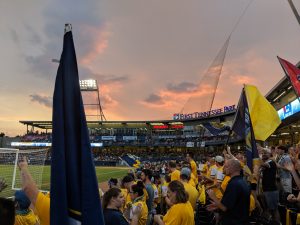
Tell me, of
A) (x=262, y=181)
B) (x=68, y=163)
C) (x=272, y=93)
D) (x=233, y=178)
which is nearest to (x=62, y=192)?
(x=68, y=163)

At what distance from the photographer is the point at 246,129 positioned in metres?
A: 8.58

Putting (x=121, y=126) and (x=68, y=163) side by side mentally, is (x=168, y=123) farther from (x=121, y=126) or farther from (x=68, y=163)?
(x=68, y=163)

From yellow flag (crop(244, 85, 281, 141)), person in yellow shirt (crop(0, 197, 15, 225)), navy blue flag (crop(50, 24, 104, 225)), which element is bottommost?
person in yellow shirt (crop(0, 197, 15, 225))

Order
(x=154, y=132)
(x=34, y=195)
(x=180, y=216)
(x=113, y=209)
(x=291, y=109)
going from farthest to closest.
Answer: (x=154, y=132) → (x=291, y=109) → (x=180, y=216) → (x=113, y=209) → (x=34, y=195)

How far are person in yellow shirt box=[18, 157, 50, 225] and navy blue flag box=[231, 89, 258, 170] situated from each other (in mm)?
5557

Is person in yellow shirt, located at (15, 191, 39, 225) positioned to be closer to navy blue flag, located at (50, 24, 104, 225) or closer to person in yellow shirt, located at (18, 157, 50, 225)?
person in yellow shirt, located at (18, 157, 50, 225)

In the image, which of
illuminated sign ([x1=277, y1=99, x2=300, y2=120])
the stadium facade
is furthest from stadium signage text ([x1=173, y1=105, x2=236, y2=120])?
illuminated sign ([x1=277, y1=99, x2=300, y2=120])

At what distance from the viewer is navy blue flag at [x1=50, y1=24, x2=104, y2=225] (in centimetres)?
239

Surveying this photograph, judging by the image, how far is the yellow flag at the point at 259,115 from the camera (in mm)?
8984

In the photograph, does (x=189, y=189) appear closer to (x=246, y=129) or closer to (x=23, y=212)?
(x=246, y=129)

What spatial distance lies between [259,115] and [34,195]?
7.00 m

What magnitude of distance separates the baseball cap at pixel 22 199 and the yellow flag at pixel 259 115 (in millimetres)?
5975

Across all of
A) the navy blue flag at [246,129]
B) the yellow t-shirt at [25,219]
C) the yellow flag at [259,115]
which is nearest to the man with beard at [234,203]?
the navy blue flag at [246,129]

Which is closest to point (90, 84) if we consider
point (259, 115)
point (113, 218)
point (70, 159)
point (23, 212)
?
point (259, 115)
